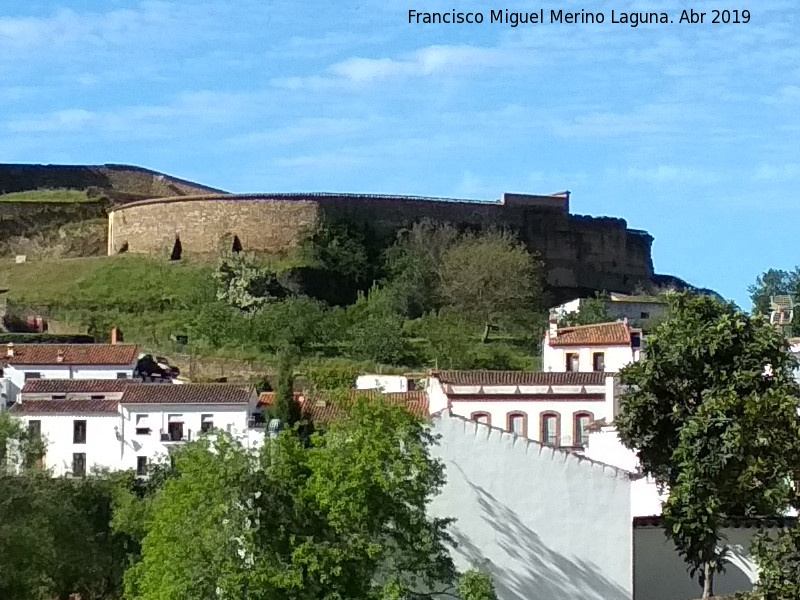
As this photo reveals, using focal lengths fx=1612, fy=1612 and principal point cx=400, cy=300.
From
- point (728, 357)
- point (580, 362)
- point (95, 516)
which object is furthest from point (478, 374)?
point (728, 357)

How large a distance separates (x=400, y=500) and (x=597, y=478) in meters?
3.25

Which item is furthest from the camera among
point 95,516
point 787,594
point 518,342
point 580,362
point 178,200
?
point 178,200

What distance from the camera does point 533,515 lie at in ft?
73.2

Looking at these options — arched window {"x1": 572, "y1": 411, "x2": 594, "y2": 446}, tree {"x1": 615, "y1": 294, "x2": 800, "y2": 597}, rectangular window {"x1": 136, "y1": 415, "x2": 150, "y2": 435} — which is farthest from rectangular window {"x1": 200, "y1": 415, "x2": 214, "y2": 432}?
tree {"x1": 615, "y1": 294, "x2": 800, "y2": 597}

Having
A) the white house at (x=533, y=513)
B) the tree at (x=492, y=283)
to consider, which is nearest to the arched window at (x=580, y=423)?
the white house at (x=533, y=513)

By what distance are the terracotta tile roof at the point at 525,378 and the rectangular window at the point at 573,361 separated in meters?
5.16

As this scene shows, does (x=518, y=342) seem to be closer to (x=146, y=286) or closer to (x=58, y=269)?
(x=146, y=286)

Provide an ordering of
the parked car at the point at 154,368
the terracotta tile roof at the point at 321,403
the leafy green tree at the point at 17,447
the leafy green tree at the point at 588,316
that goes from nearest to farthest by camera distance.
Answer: the leafy green tree at the point at 17,447 → the terracotta tile roof at the point at 321,403 → the parked car at the point at 154,368 → the leafy green tree at the point at 588,316

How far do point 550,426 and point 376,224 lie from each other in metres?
38.3

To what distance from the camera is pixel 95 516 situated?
35.3 m

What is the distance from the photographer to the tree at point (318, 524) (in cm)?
1983

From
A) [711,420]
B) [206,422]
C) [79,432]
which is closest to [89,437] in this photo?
[79,432]

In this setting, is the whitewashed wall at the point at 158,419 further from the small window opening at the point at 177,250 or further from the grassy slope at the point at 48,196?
the grassy slope at the point at 48,196

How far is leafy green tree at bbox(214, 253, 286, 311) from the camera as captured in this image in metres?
68.6
